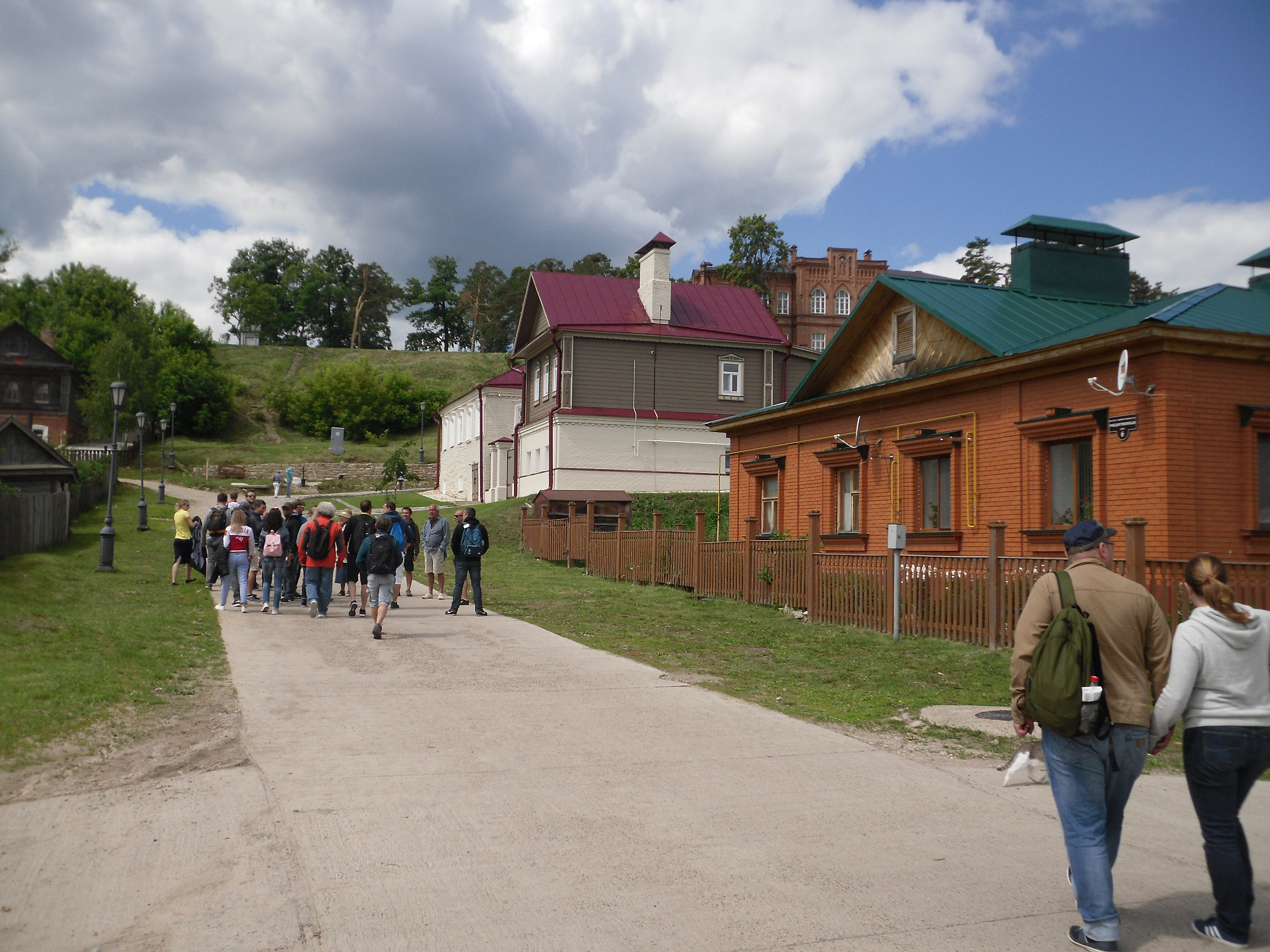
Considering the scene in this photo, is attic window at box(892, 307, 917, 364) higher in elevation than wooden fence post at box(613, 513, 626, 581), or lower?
higher

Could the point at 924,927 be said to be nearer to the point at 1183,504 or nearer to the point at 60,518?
the point at 1183,504

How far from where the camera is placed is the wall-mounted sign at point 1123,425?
559 inches

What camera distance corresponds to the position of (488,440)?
155 ft

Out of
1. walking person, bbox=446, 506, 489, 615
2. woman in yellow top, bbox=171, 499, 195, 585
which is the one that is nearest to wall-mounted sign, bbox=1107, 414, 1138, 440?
walking person, bbox=446, 506, 489, 615

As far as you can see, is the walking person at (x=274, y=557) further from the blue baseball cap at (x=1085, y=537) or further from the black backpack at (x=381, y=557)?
the blue baseball cap at (x=1085, y=537)

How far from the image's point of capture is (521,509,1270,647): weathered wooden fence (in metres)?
10.6

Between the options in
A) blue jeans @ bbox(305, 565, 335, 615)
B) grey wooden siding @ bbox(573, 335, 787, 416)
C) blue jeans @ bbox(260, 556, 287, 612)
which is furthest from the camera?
grey wooden siding @ bbox(573, 335, 787, 416)

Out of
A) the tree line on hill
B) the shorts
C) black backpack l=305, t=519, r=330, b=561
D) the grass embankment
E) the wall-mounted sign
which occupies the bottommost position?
the grass embankment

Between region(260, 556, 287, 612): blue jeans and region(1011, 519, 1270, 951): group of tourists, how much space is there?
13100 mm

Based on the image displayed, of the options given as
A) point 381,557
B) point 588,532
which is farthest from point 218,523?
point 588,532

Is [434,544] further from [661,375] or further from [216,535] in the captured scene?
[661,375]

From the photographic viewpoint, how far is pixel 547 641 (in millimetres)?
13102

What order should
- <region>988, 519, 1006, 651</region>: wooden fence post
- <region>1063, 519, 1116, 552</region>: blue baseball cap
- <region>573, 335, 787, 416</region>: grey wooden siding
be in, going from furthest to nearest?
<region>573, 335, 787, 416</region>: grey wooden siding, <region>988, 519, 1006, 651</region>: wooden fence post, <region>1063, 519, 1116, 552</region>: blue baseball cap

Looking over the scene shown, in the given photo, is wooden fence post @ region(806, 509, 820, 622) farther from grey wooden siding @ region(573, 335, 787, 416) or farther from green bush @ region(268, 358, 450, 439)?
green bush @ region(268, 358, 450, 439)
